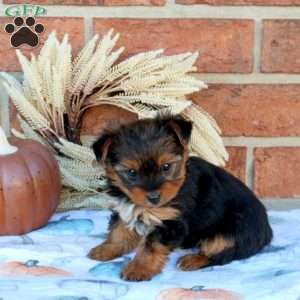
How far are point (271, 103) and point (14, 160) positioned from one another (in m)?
→ 0.98

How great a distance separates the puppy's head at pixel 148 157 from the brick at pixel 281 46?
64 cm

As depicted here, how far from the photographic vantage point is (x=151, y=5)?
7.37 ft

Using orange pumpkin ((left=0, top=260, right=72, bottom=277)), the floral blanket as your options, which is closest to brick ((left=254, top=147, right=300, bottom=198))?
the floral blanket

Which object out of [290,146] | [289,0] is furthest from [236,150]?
[289,0]

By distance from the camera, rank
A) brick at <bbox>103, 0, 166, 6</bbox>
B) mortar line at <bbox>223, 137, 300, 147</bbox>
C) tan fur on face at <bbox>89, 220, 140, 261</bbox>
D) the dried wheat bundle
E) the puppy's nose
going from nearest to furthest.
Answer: the puppy's nose < tan fur on face at <bbox>89, 220, 140, 261</bbox> < the dried wheat bundle < brick at <bbox>103, 0, 166, 6</bbox> < mortar line at <bbox>223, 137, 300, 147</bbox>

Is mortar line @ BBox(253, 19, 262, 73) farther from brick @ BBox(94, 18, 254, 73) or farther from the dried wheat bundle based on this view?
the dried wheat bundle

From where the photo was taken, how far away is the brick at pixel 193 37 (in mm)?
2262

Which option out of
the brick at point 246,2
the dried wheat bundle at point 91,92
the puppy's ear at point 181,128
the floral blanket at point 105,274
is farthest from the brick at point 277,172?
the puppy's ear at point 181,128

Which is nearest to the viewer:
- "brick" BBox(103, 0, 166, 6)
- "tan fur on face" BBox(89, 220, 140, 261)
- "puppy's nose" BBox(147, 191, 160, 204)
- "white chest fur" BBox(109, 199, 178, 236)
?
"puppy's nose" BBox(147, 191, 160, 204)

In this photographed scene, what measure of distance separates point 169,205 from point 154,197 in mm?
128

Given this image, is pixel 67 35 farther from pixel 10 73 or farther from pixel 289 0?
pixel 289 0

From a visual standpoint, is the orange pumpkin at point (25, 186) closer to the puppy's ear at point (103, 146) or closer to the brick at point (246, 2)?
the puppy's ear at point (103, 146)

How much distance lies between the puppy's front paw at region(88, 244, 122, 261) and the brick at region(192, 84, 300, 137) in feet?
2.29

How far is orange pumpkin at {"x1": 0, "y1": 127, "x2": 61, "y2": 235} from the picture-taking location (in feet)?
6.42
